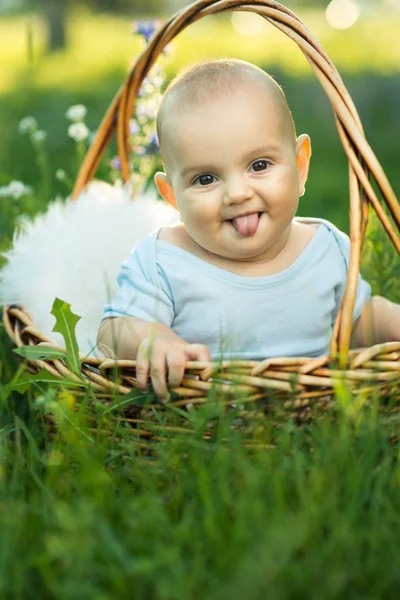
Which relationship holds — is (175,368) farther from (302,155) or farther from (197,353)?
(302,155)

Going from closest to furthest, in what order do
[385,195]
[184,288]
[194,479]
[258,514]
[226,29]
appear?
[258,514] < [194,479] < [385,195] < [184,288] < [226,29]

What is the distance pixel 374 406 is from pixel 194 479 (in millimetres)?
335

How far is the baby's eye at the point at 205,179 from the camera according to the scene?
1767mm

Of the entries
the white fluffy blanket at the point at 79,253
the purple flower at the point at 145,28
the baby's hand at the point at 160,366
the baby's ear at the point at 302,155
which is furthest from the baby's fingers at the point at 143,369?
the purple flower at the point at 145,28

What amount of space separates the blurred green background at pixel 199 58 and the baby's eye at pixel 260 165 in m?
1.03

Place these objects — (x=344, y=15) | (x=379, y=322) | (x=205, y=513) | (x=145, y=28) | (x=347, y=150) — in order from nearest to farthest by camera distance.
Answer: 1. (x=205, y=513)
2. (x=347, y=150)
3. (x=379, y=322)
4. (x=145, y=28)
5. (x=344, y=15)

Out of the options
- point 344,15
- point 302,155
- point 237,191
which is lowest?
point 237,191

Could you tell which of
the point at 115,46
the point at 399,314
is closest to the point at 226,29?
the point at 115,46

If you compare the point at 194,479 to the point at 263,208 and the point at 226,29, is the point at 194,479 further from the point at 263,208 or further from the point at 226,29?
the point at 226,29

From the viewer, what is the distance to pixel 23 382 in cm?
166

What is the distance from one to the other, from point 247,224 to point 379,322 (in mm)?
405

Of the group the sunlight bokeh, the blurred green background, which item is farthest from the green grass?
the sunlight bokeh

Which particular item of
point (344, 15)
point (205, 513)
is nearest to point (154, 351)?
point (205, 513)

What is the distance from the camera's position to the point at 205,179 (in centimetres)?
177
